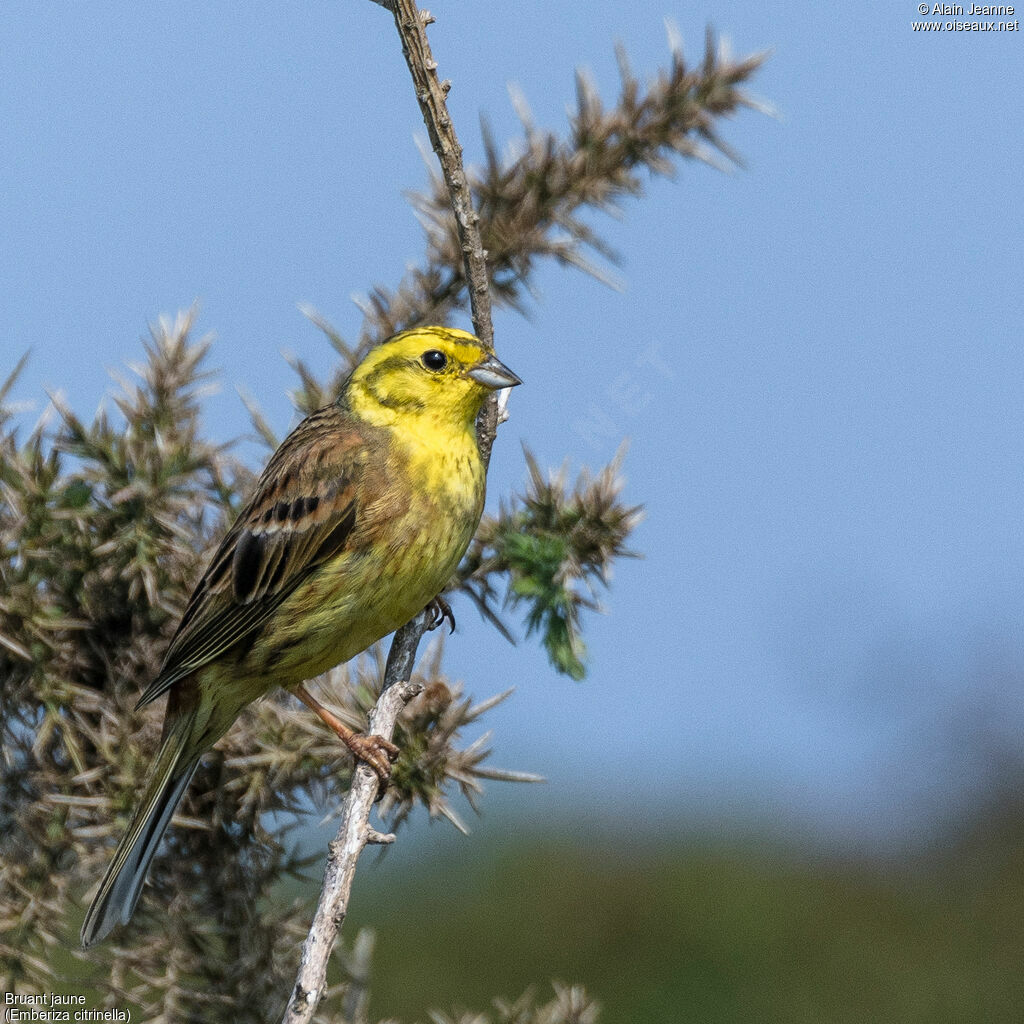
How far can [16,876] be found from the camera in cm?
328

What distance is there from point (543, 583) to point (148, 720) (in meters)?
1.17

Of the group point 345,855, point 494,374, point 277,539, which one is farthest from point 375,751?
point 494,374

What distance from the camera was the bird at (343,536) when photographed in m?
3.54

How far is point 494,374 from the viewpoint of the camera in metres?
3.81

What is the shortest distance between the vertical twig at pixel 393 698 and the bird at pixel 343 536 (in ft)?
1.24

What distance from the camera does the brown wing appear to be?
3.40m

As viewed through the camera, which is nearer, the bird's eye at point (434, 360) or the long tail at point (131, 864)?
the long tail at point (131, 864)

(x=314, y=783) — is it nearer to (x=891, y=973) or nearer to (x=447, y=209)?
(x=447, y=209)

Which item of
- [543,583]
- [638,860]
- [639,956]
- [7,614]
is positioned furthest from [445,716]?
[638,860]

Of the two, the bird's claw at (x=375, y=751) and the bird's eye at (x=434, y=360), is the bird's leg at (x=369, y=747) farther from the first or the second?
the bird's eye at (x=434, y=360)

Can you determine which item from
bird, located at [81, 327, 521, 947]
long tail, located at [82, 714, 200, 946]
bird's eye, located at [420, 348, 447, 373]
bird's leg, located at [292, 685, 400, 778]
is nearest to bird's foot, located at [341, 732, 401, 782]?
bird's leg, located at [292, 685, 400, 778]

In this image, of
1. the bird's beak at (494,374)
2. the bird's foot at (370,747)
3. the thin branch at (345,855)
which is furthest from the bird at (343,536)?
the thin branch at (345,855)

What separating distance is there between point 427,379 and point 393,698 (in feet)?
4.09

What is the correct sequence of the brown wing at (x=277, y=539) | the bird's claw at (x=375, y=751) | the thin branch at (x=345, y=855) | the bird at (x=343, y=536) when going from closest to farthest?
the thin branch at (x=345, y=855) → the bird's claw at (x=375, y=751) → the brown wing at (x=277, y=539) → the bird at (x=343, y=536)
